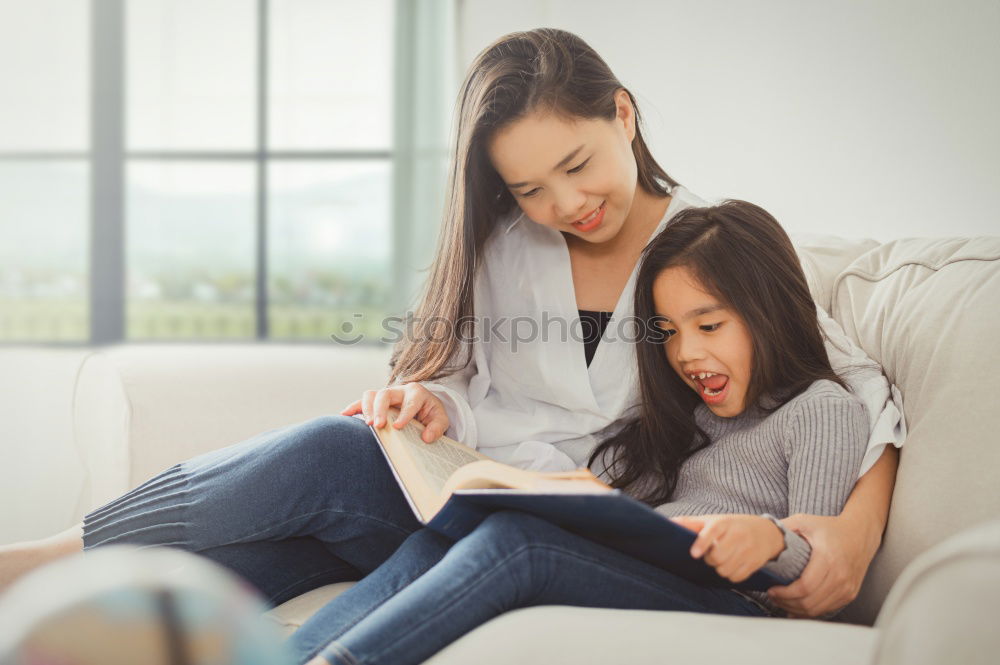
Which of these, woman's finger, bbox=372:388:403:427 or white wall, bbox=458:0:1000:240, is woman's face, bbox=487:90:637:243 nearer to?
woman's finger, bbox=372:388:403:427

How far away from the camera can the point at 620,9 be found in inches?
106

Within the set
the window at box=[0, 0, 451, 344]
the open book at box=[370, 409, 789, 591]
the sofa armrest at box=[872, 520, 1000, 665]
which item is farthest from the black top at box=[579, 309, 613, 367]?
the window at box=[0, 0, 451, 344]

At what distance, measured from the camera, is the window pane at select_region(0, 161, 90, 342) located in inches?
144

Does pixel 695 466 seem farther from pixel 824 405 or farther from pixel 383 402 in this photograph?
pixel 383 402

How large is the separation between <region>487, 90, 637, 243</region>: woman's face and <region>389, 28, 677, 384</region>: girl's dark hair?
0.02 m

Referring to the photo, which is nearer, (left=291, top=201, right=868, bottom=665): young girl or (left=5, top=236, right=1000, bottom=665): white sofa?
(left=5, top=236, right=1000, bottom=665): white sofa

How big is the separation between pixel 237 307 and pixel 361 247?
0.71 metres

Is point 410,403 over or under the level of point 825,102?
under

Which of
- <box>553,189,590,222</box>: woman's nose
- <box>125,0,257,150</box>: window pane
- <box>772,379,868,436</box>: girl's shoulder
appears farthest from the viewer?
<box>125,0,257,150</box>: window pane

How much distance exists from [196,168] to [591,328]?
309cm

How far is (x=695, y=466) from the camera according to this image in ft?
3.83

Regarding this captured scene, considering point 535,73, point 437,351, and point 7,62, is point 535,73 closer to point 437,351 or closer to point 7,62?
point 437,351

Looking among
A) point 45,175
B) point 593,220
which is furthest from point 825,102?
point 45,175

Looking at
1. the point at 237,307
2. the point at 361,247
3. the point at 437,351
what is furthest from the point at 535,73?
the point at 237,307
